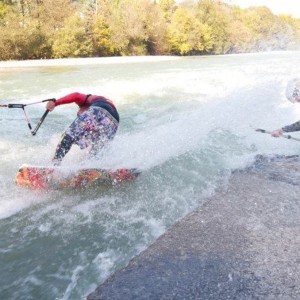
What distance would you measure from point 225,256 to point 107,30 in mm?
52571

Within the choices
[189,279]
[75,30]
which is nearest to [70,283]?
[189,279]

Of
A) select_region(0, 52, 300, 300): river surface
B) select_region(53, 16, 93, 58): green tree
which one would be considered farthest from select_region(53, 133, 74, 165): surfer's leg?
select_region(53, 16, 93, 58): green tree

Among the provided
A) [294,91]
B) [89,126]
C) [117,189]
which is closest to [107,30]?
[89,126]

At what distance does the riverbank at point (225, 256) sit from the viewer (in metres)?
3.31

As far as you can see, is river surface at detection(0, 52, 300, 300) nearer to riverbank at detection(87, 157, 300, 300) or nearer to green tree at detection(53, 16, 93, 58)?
riverbank at detection(87, 157, 300, 300)

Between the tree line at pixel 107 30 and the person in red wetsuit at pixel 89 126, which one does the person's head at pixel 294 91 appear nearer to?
the person in red wetsuit at pixel 89 126

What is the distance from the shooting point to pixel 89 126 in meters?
6.45

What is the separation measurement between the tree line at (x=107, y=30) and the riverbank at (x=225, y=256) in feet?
139

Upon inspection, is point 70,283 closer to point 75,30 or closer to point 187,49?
point 75,30

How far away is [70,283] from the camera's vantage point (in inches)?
154

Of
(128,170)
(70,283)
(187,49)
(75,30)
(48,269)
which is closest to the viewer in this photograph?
(70,283)

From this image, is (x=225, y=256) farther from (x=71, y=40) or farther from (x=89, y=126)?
(x=71, y=40)

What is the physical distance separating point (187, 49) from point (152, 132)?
55.8m

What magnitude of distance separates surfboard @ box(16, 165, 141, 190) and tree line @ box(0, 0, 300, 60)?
4021 centimetres
